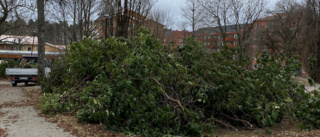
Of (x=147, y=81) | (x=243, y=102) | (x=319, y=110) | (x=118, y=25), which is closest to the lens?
(x=147, y=81)

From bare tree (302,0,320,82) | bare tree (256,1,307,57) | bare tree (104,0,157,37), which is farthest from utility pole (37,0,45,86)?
bare tree (256,1,307,57)

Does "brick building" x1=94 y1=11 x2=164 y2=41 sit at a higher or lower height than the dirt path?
higher

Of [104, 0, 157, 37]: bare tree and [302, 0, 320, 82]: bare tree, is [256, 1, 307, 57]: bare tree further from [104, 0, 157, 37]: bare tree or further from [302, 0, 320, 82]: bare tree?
[104, 0, 157, 37]: bare tree

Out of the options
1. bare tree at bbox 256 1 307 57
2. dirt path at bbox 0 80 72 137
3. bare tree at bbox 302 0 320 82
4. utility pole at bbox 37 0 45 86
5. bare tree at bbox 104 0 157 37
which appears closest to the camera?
dirt path at bbox 0 80 72 137

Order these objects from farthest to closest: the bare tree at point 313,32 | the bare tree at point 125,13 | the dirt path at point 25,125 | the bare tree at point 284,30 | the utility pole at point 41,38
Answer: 1. the bare tree at point 284,30
2. the bare tree at point 313,32
3. the bare tree at point 125,13
4. the utility pole at point 41,38
5. the dirt path at point 25,125

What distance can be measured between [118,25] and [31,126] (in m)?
12.3

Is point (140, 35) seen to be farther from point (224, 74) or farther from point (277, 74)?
point (277, 74)

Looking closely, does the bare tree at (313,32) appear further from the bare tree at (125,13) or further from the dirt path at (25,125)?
the dirt path at (25,125)

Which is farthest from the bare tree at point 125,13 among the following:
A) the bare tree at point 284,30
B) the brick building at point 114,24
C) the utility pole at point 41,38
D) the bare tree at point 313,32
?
the bare tree at point 284,30

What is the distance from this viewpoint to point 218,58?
8.71m

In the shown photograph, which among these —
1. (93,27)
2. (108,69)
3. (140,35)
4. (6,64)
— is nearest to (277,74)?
(140,35)

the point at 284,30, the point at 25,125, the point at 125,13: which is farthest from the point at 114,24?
the point at 284,30

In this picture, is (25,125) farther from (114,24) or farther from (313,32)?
(313,32)

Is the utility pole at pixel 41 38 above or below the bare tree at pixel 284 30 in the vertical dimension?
below
